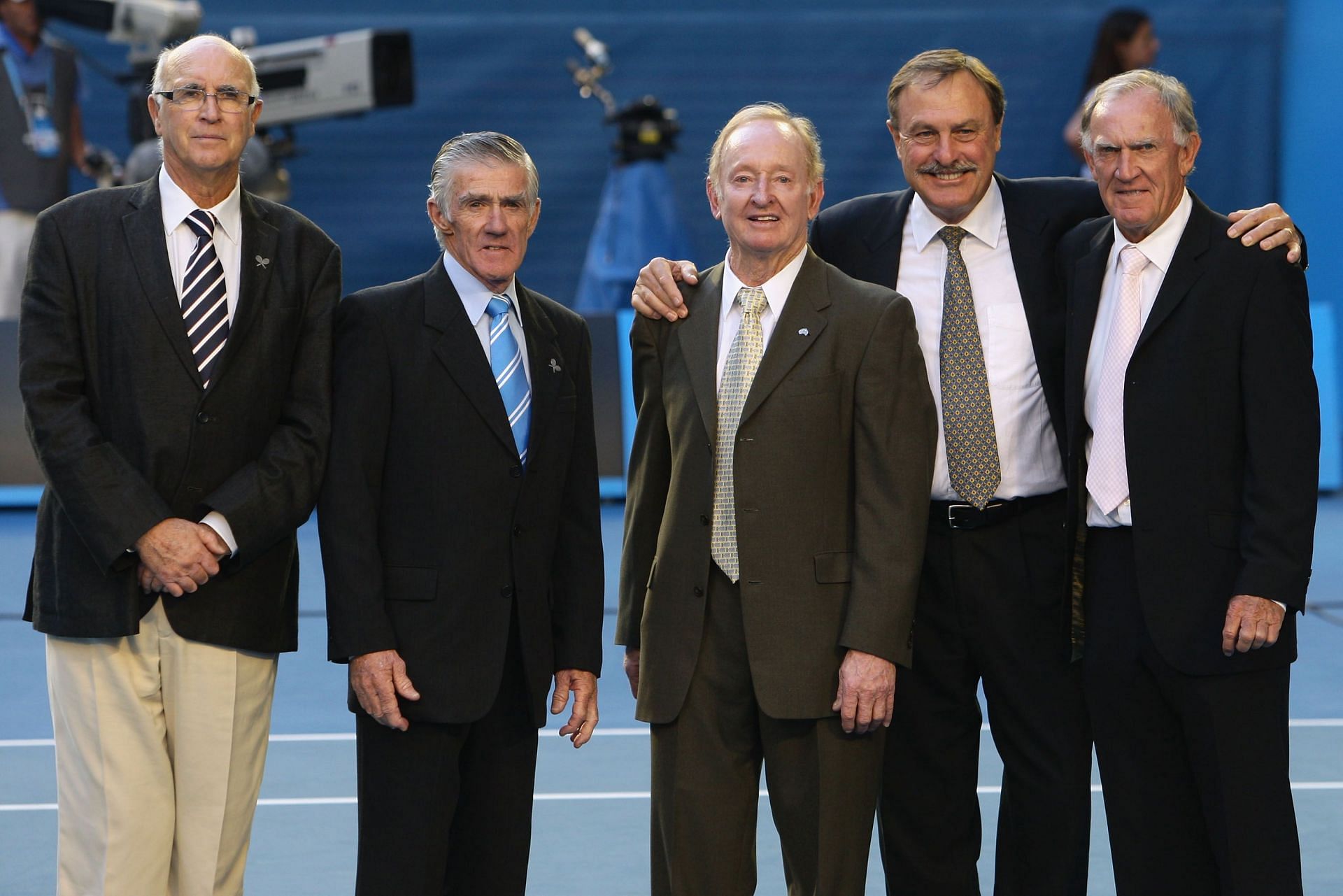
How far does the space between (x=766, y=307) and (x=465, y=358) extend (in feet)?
1.97

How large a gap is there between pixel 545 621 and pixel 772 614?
486 millimetres

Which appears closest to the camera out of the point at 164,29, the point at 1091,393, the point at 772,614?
the point at 772,614

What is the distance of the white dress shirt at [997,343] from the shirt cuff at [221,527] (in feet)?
4.79

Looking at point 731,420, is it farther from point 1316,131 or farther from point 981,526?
point 1316,131

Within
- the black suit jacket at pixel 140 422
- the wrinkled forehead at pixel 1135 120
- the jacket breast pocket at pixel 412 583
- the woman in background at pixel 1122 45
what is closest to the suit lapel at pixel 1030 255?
the wrinkled forehead at pixel 1135 120

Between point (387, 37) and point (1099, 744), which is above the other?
point (387, 37)

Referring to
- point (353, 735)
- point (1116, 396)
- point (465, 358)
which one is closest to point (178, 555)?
point (465, 358)

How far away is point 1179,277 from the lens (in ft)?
10.4

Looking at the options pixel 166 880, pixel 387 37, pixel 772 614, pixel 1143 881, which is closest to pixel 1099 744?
pixel 1143 881

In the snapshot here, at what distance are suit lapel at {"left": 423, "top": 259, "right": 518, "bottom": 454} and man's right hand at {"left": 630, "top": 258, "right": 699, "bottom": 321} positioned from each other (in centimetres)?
35

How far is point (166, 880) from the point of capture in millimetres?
3088

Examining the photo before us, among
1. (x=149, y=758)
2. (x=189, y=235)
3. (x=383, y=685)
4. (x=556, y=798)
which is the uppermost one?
(x=189, y=235)

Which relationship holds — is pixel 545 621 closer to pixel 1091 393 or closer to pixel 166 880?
pixel 166 880

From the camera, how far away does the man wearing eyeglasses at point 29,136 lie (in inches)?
409
